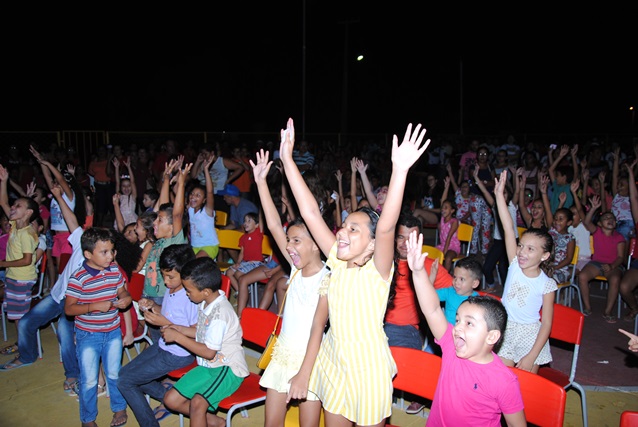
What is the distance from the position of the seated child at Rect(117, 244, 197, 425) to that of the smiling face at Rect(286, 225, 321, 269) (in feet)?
3.64

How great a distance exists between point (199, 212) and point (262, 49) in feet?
91.8

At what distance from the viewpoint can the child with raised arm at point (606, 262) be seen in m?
6.46

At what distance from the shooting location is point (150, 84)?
91.4 ft

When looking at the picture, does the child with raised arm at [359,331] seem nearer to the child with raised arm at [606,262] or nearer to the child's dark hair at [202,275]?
the child's dark hair at [202,275]

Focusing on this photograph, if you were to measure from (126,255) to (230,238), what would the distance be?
2.45 meters

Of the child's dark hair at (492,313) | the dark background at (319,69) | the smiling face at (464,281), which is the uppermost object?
the dark background at (319,69)

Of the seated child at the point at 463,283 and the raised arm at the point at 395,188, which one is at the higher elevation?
the raised arm at the point at 395,188

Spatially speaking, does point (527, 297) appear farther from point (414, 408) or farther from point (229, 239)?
point (229, 239)

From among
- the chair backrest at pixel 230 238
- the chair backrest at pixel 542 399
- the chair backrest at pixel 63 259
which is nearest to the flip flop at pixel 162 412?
the chair backrest at pixel 63 259

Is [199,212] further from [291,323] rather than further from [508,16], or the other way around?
[508,16]

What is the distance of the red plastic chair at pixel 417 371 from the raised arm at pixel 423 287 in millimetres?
465

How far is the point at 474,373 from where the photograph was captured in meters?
2.71

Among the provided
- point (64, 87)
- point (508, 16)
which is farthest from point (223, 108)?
point (508, 16)

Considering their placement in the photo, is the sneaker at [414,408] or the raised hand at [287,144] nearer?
the raised hand at [287,144]
